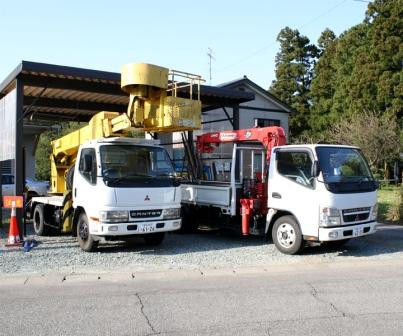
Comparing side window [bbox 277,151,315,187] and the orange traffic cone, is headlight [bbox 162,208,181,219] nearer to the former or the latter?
side window [bbox 277,151,315,187]

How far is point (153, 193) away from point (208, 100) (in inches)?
268

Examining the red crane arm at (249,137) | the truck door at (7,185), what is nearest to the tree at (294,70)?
the truck door at (7,185)

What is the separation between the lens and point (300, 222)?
9.91 meters

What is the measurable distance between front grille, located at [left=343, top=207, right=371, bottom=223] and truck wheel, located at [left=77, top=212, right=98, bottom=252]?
5219 mm

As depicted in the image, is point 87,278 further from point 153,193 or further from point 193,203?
point 193,203

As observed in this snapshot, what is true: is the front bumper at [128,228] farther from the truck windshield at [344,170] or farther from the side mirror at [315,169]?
the truck windshield at [344,170]

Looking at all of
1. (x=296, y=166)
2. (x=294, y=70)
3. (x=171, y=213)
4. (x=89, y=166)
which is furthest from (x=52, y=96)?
(x=294, y=70)

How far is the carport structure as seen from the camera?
12211 millimetres

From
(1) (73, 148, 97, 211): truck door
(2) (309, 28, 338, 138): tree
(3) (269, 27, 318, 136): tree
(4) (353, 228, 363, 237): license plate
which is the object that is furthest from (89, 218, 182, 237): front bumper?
(3) (269, 27, 318, 136): tree

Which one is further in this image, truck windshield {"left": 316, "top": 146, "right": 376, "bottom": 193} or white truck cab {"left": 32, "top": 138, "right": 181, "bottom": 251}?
white truck cab {"left": 32, "top": 138, "right": 181, "bottom": 251}

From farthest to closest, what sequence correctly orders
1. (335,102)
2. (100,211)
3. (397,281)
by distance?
(335,102) → (100,211) → (397,281)

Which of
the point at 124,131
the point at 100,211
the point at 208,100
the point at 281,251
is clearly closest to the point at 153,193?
the point at 100,211

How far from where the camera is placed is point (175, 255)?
405 inches

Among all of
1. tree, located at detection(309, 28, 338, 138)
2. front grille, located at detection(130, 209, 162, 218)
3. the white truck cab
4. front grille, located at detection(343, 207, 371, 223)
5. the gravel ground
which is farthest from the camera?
tree, located at detection(309, 28, 338, 138)
